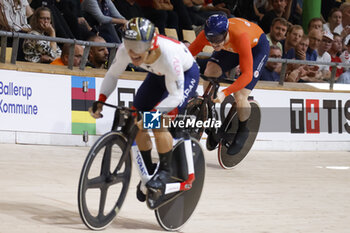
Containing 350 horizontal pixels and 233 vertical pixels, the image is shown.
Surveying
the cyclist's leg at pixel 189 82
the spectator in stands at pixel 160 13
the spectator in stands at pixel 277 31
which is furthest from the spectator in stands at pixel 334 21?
the cyclist's leg at pixel 189 82

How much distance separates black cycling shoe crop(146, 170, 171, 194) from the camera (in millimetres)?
5164

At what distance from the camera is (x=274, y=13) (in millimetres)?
13516

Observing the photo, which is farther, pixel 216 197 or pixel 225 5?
pixel 225 5

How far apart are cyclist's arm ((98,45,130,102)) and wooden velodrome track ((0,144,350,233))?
951 millimetres

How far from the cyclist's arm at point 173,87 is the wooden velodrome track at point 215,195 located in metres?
0.94

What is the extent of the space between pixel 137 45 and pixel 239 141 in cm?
382

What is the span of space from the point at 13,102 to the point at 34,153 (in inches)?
28.1

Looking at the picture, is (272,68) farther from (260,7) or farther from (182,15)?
(260,7)

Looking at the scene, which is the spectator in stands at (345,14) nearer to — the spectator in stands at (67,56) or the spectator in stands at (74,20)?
the spectator in stands at (74,20)

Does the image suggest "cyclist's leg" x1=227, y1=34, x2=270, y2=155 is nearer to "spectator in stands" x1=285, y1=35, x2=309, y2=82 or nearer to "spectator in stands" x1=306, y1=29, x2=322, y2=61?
"spectator in stands" x1=285, y1=35, x2=309, y2=82

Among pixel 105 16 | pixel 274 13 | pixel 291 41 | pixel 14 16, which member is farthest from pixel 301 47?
pixel 14 16

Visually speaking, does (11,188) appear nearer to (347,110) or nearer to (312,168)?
(312,168)

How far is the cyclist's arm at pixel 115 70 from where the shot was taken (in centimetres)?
515

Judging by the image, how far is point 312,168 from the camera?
9641mm
